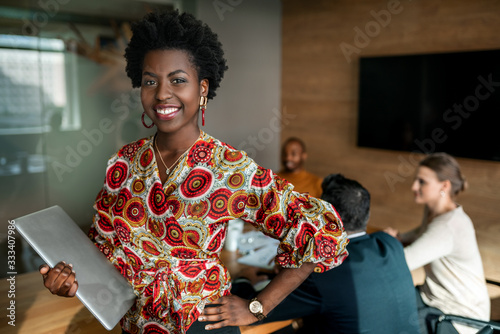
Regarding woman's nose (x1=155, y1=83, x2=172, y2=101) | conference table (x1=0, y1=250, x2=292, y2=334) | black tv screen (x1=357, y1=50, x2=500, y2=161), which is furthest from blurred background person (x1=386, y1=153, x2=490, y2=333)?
black tv screen (x1=357, y1=50, x2=500, y2=161)

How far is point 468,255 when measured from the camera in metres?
2.07

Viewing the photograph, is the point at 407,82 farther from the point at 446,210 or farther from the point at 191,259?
the point at 191,259

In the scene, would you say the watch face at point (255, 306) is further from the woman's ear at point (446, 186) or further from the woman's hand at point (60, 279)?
the woman's ear at point (446, 186)

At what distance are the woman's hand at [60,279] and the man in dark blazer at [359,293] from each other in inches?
28.9

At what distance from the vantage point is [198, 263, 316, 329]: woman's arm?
1039 millimetres

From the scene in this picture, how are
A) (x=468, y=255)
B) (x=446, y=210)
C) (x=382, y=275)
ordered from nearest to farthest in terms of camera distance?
(x=382, y=275) → (x=468, y=255) → (x=446, y=210)

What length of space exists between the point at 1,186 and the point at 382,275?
2956 millimetres

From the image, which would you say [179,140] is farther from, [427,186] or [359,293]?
[427,186]

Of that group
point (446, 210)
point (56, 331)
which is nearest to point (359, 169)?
point (446, 210)

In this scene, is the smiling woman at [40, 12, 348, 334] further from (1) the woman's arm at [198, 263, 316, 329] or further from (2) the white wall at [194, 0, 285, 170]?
(2) the white wall at [194, 0, 285, 170]

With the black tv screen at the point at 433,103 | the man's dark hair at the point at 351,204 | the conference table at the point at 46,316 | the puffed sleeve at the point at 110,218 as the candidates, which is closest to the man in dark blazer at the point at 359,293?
the man's dark hair at the point at 351,204

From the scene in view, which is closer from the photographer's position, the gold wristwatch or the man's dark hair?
the gold wristwatch

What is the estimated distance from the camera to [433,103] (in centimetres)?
378

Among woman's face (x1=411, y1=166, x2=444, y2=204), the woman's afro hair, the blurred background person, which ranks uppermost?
the woman's afro hair
